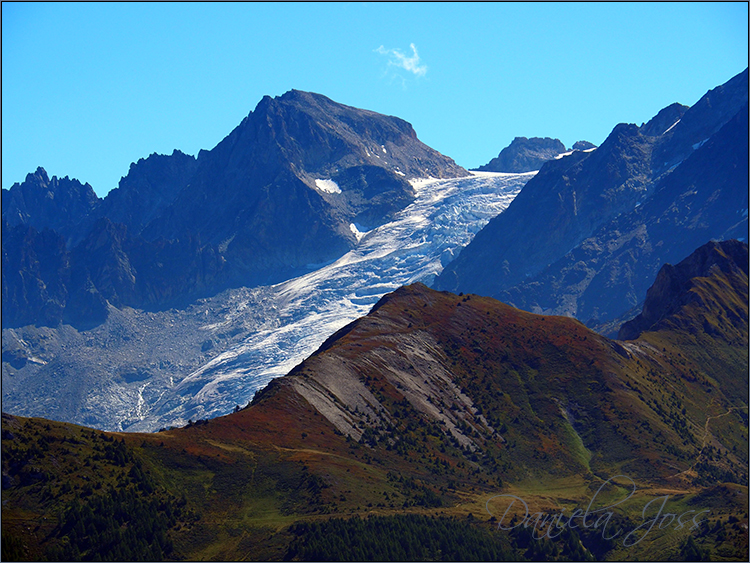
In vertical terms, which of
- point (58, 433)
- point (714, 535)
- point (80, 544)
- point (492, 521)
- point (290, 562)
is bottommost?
point (714, 535)

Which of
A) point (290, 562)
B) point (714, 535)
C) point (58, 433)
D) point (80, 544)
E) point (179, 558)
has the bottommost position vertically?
point (714, 535)

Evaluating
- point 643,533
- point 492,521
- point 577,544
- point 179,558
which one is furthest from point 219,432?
point 643,533

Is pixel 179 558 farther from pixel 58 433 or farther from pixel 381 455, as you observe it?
pixel 381 455

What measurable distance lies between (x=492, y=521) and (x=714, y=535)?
37832mm

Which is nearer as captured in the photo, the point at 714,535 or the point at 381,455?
the point at 714,535

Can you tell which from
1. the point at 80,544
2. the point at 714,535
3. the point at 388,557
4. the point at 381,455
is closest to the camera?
the point at 80,544

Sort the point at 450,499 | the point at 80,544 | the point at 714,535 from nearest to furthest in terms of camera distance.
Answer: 1. the point at 80,544
2. the point at 714,535
3. the point at 450,499

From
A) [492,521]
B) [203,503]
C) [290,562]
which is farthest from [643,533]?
[203,503]

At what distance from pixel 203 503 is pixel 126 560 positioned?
73.5 ft

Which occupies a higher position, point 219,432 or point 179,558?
point 219,432

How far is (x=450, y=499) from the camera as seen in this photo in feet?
607

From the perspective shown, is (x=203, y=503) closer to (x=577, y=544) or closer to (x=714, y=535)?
(x=577, y=544)

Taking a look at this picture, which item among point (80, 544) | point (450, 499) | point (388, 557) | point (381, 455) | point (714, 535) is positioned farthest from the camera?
point (381, 455)

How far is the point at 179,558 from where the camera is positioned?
484 ft
